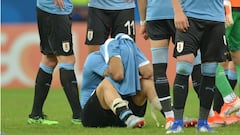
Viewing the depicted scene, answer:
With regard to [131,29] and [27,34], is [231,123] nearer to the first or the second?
[131,29]

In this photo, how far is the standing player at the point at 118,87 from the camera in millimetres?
7930

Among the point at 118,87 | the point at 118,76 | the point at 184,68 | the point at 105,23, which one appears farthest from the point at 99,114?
the point at 105,23

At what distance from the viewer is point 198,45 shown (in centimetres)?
750

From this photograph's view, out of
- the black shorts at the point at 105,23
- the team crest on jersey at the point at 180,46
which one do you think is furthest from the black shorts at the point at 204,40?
the black shorts at the point at 105,23

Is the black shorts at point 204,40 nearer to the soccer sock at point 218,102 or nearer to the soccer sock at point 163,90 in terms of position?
the soccer sock at point 163,90

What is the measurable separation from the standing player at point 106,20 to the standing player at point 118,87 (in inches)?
46.1

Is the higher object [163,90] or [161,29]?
[161,29]

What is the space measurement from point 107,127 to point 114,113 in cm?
28

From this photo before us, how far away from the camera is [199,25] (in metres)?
7.46

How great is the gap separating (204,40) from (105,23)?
2309mm

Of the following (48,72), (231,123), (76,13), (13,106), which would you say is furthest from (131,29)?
(76,13)

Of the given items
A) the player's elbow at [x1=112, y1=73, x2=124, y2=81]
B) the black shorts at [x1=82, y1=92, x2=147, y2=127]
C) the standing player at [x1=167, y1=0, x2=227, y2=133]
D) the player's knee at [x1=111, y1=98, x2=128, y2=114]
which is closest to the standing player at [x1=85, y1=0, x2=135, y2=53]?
the black shorts at [x1=82, y1=92, x2=147, y2=127]

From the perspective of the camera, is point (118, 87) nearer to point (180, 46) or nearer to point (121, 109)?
point (121, 109)

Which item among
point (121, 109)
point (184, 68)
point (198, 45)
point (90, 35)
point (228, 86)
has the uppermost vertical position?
point (198, 45)
